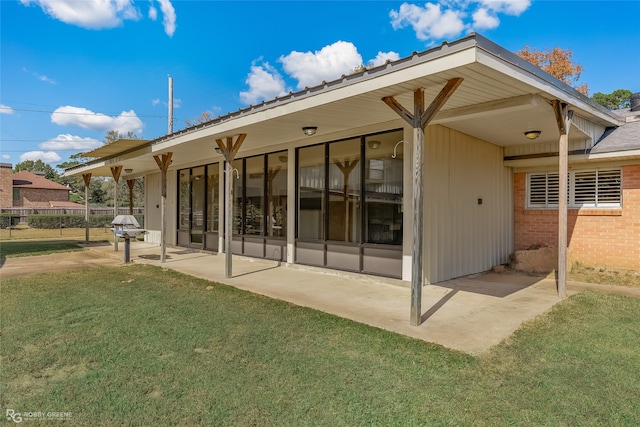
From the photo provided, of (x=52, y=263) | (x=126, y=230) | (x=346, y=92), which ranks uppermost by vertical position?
(x=346, y=92)

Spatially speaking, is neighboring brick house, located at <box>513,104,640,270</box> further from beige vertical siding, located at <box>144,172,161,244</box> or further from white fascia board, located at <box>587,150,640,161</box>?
beige vertical siding, located at <box>144,172,161,244</box>

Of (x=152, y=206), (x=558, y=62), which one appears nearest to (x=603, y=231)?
(x=152, y=206)

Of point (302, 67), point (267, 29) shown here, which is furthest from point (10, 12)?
point (302, 67)

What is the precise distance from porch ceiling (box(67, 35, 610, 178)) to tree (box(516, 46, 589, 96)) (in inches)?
536

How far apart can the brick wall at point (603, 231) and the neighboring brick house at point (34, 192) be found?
3851cm

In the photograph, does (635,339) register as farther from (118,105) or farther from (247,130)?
(118,105)

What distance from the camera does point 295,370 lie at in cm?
290

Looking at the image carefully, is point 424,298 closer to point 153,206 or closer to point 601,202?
point 601,202

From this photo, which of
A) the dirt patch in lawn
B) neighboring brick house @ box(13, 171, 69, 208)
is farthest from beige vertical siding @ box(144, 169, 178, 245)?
neighboring brick house @ box(13, 171, 69, 208)

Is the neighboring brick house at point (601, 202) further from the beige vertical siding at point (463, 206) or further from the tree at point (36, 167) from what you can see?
the tree at point (36, 167)

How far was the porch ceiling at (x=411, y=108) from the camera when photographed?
3473mm

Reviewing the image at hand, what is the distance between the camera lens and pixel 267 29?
2109cm

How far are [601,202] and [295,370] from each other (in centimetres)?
720

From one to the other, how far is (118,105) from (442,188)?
1245 inches
